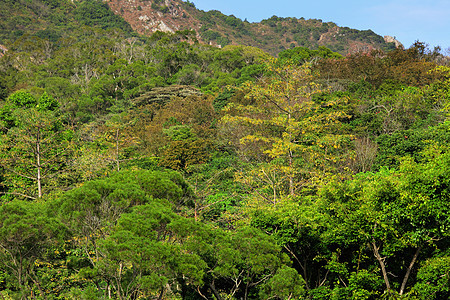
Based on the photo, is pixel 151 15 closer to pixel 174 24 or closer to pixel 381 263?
pixel 174 24

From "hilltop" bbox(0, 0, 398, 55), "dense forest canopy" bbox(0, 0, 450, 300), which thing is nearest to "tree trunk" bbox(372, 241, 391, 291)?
"dense forest canopy" bbox(0, 0, 450, 300)

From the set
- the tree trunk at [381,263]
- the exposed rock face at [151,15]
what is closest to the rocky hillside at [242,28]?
the exposed rock face at [151,15]

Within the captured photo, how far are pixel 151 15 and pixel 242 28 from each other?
34.0 m

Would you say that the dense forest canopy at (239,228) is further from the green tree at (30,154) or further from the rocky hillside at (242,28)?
the rocky hillside at (242,28)

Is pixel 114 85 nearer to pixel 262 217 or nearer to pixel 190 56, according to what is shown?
pixel 190 56

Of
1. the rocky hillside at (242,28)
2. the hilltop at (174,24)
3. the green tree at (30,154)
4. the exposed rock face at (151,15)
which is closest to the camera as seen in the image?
the green tree at (30,154)

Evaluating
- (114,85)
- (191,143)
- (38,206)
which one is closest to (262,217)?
(38,206)

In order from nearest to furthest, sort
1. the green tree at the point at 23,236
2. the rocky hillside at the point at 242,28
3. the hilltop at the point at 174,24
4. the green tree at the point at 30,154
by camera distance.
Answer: the green tree at the point at 23,236 < the green tree at the point at 30,154 < the hilltop at the point at 174,24 < the rocky hillside at the point at 242,28

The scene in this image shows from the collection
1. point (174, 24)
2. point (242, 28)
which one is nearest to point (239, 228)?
point (174, 24)

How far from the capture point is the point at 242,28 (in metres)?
127

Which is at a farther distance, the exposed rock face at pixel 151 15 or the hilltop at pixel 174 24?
the exposed rock face at pixel 151 15

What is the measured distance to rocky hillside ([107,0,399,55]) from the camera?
106250 mm

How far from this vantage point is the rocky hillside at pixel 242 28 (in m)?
106

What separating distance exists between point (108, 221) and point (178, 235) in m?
1.83
